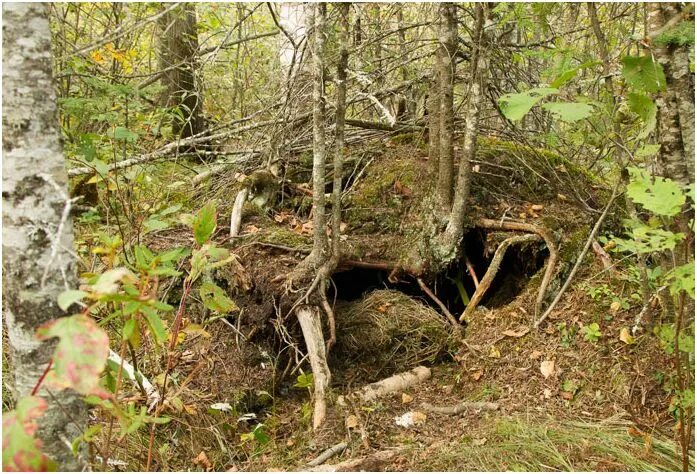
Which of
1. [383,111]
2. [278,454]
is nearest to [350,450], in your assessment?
[278,454]

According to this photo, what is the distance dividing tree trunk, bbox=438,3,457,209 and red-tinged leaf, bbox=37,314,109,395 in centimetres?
315

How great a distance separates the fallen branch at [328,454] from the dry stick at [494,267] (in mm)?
1564

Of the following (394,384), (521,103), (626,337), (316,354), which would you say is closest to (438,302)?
(394,384)

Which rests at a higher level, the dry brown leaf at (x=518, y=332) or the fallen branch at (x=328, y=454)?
the dry brown leaf at (x=518, y=332)

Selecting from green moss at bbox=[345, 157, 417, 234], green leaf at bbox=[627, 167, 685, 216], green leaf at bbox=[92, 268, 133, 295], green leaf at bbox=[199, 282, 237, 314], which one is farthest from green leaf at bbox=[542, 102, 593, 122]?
green moss at bbox=[345, 157, 417, 234]

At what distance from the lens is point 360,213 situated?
4613mm

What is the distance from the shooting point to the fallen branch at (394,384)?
354 centimetres

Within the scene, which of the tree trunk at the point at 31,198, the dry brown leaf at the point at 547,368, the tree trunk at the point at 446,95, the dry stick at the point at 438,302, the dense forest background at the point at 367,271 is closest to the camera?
the tree trunk at the point at 31,198

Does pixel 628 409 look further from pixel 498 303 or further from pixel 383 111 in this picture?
pixel 383 111

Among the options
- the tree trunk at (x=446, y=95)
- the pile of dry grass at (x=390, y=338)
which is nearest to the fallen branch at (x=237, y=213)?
the pile of dry grass at (x=390, y=338)

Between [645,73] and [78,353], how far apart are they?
8.12 feet

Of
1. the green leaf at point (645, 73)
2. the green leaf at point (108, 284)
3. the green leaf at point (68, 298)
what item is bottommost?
the green leaf at point (68, 298)

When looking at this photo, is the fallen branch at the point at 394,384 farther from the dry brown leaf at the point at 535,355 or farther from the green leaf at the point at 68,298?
the green leaf at the point at 68,298

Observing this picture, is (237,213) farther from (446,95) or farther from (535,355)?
(535,355)
